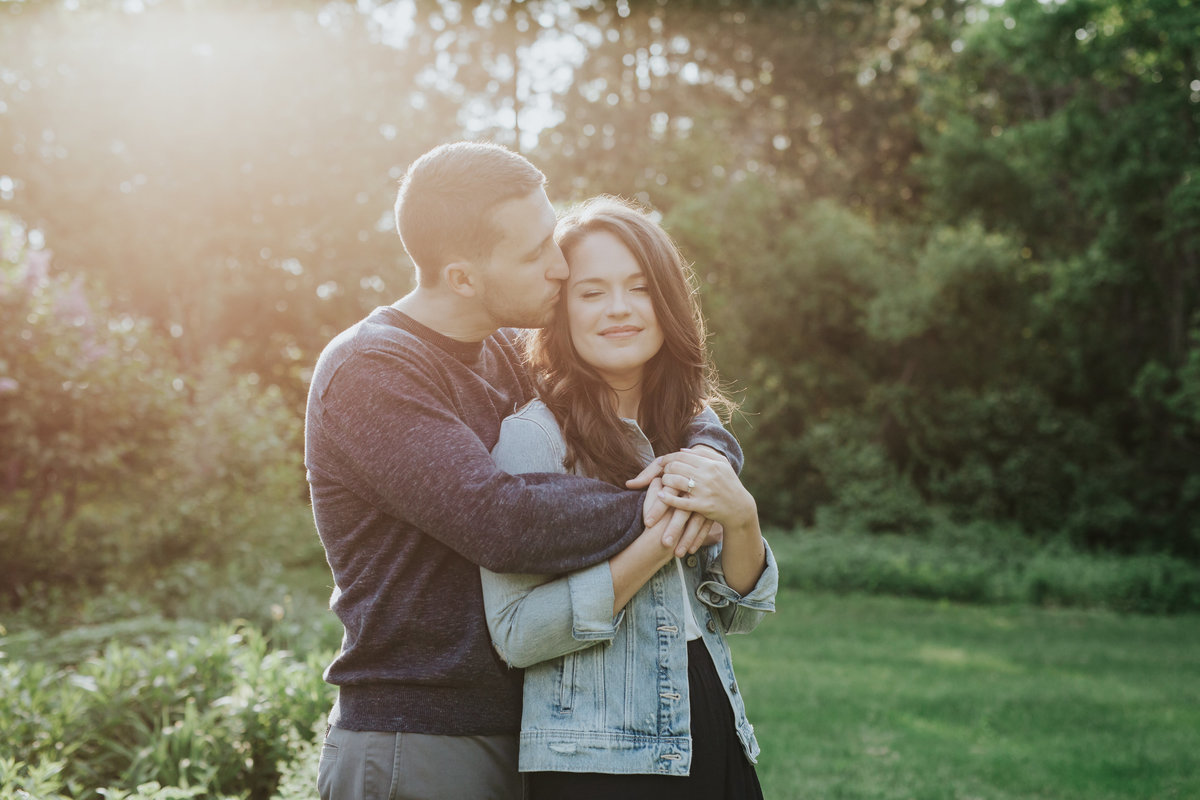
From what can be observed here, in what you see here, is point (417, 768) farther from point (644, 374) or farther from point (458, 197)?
point (458, 197)

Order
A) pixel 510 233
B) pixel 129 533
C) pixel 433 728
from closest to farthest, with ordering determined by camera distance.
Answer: pixel 433 728
pixel 510 233
pixel 129 533

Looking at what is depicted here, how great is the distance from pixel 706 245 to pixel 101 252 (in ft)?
28.7

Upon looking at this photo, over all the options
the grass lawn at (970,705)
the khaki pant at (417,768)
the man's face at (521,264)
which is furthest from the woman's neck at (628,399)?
the grass lawn at (970,705)

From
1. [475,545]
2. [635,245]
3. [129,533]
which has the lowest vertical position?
[129,533]

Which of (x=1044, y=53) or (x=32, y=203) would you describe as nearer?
(x=32, y=203)

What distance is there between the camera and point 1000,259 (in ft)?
54.4

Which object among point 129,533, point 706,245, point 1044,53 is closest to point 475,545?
point 129,533

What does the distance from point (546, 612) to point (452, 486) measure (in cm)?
33

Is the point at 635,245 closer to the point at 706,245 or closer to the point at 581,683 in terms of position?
the point at 581,683

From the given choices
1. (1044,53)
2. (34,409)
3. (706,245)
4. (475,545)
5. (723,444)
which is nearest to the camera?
(475,545)

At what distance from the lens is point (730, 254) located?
17531 mm

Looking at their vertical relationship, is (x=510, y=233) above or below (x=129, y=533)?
above

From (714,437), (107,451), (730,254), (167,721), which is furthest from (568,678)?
(730,254)

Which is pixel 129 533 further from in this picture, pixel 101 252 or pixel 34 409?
pixel 101 252
